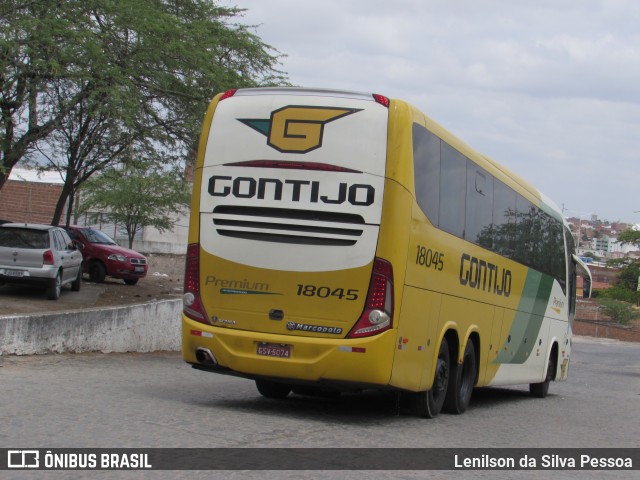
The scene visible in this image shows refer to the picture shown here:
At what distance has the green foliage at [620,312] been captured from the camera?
82.6 m

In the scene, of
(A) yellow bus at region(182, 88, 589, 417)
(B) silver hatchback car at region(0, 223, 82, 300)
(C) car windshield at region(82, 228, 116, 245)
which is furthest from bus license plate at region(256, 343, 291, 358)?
(C) car windshield at region(82, 228, 116, 245)

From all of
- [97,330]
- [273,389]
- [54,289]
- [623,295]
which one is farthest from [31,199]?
[623,295]

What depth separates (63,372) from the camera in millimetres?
14273

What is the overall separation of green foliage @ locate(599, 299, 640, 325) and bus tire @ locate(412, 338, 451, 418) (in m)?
73.0

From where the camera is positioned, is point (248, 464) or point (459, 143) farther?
point (459, 143)

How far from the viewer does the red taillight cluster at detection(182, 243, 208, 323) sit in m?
11.2

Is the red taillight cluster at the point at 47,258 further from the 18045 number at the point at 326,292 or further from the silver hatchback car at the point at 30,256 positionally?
the 18045 number at the point at 326,292

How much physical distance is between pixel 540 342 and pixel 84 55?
1192cm

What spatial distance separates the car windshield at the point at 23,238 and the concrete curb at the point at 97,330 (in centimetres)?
364

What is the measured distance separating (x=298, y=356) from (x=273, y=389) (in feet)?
9.27

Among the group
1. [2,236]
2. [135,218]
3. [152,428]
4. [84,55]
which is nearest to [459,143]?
[152,428]

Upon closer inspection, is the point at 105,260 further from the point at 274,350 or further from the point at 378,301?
the point at 378,301

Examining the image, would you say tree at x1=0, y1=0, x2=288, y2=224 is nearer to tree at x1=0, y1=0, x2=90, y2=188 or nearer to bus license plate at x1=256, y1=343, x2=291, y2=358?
tree at x1=0, y1=0, x2=90, y2=188

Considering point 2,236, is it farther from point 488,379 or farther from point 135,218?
point 135,218
